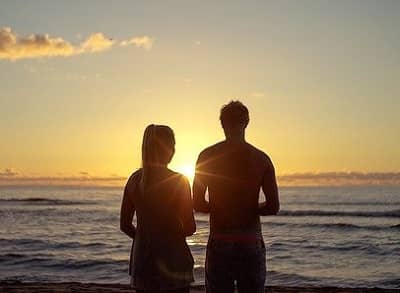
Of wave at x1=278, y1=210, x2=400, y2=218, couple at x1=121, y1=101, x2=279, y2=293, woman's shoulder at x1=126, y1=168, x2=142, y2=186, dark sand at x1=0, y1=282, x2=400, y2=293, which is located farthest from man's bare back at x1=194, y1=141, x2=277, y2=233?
wave at x1=278, y1=210, x2=400, y2=218

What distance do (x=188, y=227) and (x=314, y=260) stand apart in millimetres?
13246

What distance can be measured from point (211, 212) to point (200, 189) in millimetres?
165

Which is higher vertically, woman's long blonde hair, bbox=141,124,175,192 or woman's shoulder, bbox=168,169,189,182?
woman's long blonde hair, bbox=141,124,175,192

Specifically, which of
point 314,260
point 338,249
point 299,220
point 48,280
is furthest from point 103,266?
point 299,220

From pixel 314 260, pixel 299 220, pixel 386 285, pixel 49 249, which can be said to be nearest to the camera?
pixel 386 285

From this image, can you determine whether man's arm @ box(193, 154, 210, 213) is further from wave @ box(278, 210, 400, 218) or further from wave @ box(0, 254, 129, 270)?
wave @ box(278, 210, 400, 218)

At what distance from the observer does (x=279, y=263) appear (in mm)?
15664

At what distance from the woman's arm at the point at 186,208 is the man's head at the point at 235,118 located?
45 cm

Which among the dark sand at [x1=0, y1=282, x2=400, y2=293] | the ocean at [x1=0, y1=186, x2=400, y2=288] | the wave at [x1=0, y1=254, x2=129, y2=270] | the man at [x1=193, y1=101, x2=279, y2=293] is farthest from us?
the wave at [x1=0, y1=254, x2=129, y2=270]

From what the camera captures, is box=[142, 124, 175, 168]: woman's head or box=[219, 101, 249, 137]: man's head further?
box=[219, 101, 249, 137]: man's head

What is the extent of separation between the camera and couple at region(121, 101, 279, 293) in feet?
12.3

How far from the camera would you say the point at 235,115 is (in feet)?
12.8

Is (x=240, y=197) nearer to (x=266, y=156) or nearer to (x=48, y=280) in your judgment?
(x=266, y=156)

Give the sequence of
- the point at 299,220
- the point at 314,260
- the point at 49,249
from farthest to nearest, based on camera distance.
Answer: the point at 299,220 → the point at 49,249 → the point at 314,260
